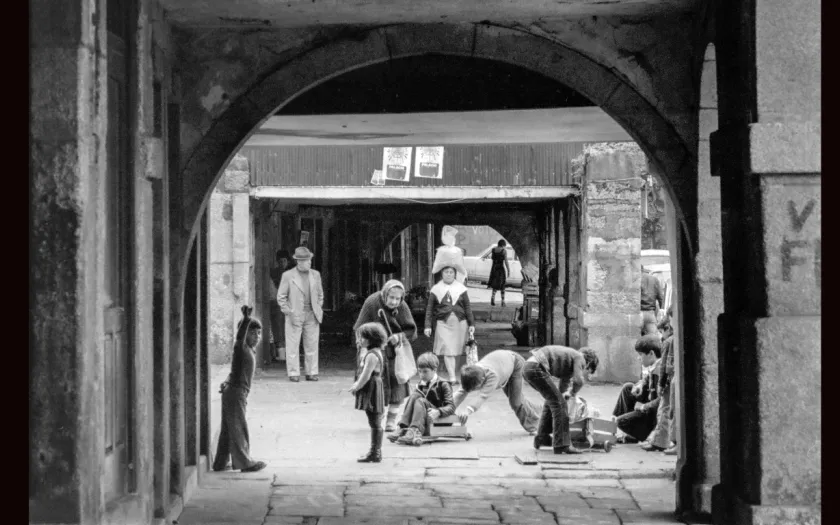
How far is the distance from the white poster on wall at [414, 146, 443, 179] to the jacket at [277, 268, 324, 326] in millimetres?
2168

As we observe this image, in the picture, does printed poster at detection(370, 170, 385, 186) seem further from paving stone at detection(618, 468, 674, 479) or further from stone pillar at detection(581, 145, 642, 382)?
paving stone at detection(618, 468, 674, 479)

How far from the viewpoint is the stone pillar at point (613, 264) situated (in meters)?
12.4

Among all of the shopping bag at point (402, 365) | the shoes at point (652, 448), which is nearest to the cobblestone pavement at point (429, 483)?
the shoes at point (652, 448)

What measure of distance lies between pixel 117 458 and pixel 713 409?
3.34 meters

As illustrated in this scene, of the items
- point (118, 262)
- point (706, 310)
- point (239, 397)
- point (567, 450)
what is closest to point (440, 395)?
point (567, 450)

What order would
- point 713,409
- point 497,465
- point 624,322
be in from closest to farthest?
point 713,409 → point 497,465 → point 624,322

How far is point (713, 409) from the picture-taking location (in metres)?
5.99

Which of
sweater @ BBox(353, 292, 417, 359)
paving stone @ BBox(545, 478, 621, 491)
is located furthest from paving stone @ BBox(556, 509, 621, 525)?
sweater @ BBox(353, 292, 417, 359)

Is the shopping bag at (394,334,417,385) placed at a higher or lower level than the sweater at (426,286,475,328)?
lower

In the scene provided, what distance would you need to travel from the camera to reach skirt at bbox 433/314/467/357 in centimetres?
1190

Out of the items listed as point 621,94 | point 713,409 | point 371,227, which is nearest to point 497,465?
point 713,409

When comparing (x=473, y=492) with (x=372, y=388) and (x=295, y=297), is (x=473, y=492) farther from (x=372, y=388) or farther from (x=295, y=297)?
(x=295, y=297)

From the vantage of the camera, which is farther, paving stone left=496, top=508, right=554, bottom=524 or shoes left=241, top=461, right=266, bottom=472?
shoes left=241, top=461, right=266, bottom=472

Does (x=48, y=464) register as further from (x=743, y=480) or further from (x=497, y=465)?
(x=497, y=465)
